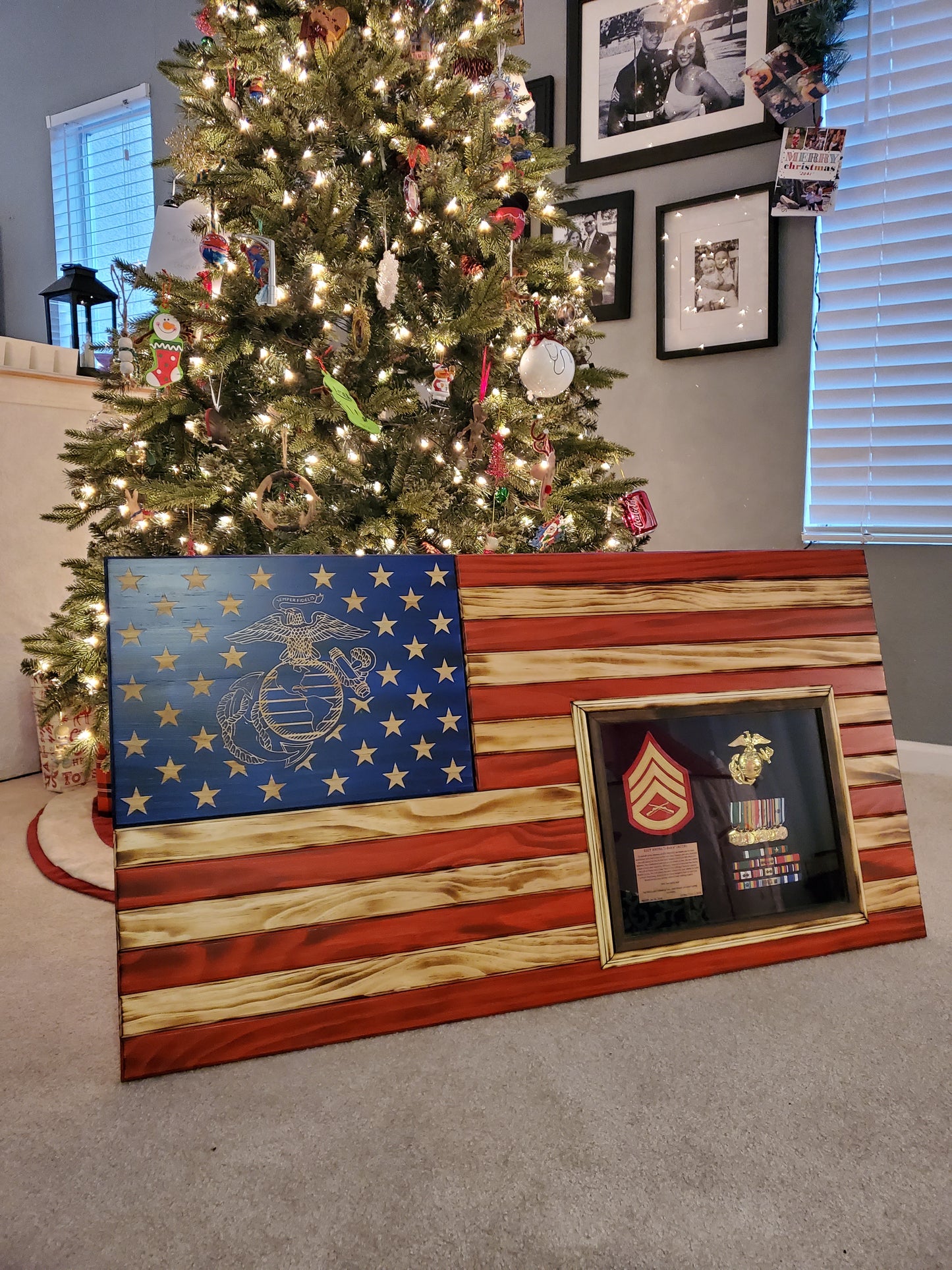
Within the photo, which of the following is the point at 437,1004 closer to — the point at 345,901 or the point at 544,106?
the point at 345,901

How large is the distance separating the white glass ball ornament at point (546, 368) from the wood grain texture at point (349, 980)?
1061 millimetres

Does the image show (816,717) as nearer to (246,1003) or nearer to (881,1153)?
(881,1153)

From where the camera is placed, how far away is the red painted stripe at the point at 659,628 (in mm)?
1316

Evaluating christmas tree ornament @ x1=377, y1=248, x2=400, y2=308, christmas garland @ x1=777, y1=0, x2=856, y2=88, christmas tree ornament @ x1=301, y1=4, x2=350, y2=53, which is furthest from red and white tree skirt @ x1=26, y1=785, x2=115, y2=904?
christmas garland @ x1=777, y1=0, x2=856, y2=88

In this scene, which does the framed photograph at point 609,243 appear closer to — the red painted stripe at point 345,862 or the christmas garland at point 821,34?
the christmas garland at point 821,34

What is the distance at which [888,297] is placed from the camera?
7.98ft

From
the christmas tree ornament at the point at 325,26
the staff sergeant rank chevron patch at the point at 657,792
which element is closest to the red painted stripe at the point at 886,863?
the staff sergeant rank chevron patch at the point at 657,792

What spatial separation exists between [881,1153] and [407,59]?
205 centimetres

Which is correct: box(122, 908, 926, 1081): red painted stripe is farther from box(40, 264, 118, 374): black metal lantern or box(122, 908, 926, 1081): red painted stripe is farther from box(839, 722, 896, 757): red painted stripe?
box(40, 264, 118, 374): black metal lantern

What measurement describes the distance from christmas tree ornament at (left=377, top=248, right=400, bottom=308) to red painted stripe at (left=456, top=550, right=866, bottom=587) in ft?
2.31

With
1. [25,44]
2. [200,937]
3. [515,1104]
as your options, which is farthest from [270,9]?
[25,44]

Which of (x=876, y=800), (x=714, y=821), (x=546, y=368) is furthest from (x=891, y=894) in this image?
(x=546, y=368)

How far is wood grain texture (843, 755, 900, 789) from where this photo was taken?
1423 mm

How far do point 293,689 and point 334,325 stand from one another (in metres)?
1.01
